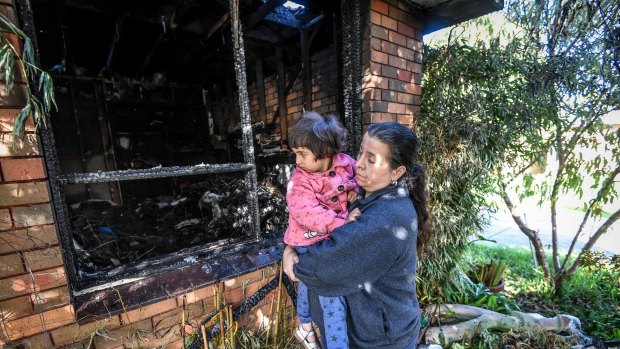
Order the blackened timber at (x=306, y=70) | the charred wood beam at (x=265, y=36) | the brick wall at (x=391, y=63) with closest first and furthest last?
the brick wall at (x=391, y=63)
the blackened timber at (x=306, y=70)
the charred wood beam at (x=265, y=36)

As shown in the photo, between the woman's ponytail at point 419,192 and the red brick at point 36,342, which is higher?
the woman's ponytail at point 419,192

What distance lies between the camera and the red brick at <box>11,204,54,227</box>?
3.44 ft

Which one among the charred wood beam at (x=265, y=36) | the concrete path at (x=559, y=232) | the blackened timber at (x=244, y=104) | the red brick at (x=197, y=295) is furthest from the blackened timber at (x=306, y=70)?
the concrete path at (x=559, y=232)

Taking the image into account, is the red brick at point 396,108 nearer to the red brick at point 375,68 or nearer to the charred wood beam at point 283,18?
the red brick at point 375,68

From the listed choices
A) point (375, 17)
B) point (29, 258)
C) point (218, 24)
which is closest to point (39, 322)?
point (29, 258)

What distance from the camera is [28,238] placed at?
3.52 ft

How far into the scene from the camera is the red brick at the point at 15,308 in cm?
106

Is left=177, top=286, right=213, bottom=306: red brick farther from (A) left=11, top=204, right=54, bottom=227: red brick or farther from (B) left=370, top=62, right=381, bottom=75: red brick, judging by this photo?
(B) left=370, top=62, right=381, bottom=75: red brick

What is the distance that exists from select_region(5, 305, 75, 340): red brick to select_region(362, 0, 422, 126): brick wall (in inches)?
81.4

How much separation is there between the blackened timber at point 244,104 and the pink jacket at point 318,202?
20.3 inches

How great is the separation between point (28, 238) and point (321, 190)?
1.30 m

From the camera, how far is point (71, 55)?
4602 millimetres

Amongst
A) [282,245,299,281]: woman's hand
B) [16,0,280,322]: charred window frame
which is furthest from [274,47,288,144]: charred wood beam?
[282,245,299,281]: woman's hand

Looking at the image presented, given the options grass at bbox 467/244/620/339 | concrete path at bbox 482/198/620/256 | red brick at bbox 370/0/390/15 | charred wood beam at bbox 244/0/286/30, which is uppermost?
charred wood beam at bbox 244/0/286/30
